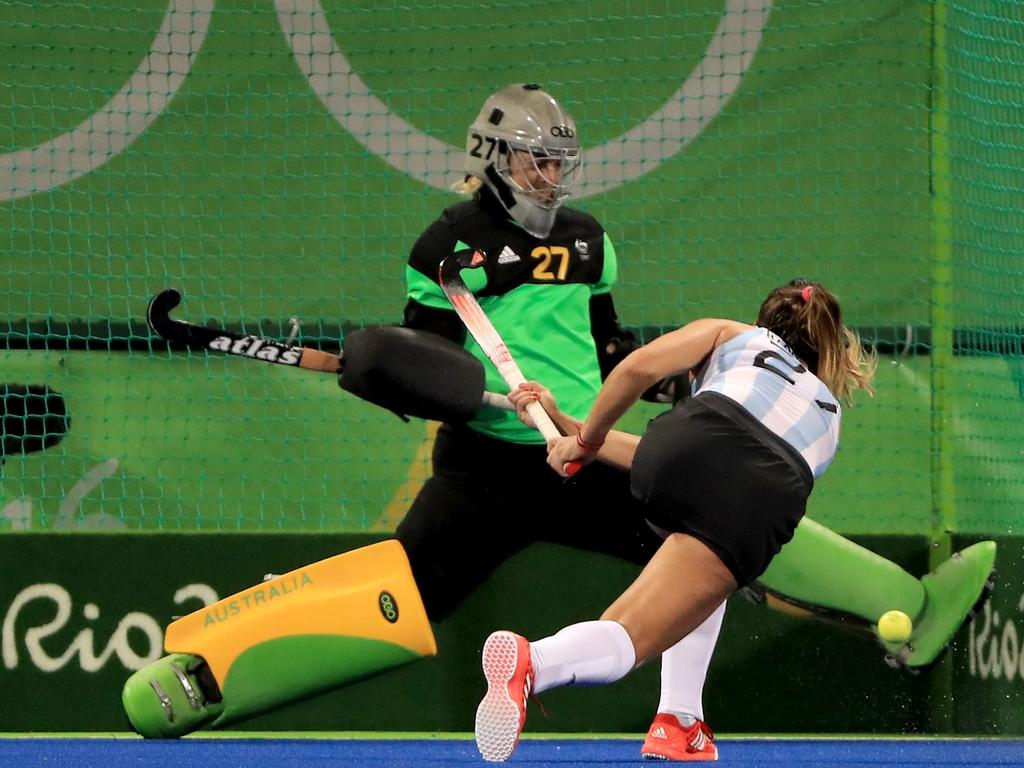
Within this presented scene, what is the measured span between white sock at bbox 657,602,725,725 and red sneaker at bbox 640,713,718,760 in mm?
39

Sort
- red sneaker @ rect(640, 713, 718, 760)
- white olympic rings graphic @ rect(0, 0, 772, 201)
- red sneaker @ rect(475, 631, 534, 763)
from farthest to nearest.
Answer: white olympic rings graphic @ rect(0, 0, 772, 201) → red sneaker @ rect(640, 713, 718, 760) → red sneaker @ rect(475, 631, 534, 763)

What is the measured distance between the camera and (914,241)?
5.90m

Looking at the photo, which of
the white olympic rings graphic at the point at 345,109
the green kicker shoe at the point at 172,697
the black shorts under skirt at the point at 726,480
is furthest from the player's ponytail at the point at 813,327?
the green kicker shoe at the point at 172,697

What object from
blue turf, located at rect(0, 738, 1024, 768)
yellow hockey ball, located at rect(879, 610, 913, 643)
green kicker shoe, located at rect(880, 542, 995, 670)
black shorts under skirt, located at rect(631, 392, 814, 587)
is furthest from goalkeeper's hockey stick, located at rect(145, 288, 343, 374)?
green kicker shoe, located at rect(880, 542, 995, 670)

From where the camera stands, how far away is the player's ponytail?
4277mm

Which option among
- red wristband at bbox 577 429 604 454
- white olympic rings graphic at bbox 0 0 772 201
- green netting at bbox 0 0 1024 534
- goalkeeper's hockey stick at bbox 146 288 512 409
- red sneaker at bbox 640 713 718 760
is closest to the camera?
red wristband at bbox 577 429 604 454

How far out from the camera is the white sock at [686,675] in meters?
4.60

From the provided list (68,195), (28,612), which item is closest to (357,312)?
(68,195)

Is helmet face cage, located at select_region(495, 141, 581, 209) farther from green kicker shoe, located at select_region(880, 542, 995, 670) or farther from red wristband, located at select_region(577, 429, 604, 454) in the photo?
green kicker shoe, located at select_region(880, 542, 995, 670)

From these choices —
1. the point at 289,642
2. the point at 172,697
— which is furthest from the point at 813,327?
the point at 172,697

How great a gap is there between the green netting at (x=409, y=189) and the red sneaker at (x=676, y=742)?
57.7 inches

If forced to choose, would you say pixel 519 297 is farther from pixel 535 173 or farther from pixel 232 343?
pixel 232 343

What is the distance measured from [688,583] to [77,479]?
8.14 ft

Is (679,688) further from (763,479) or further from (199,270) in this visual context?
(199,270)
